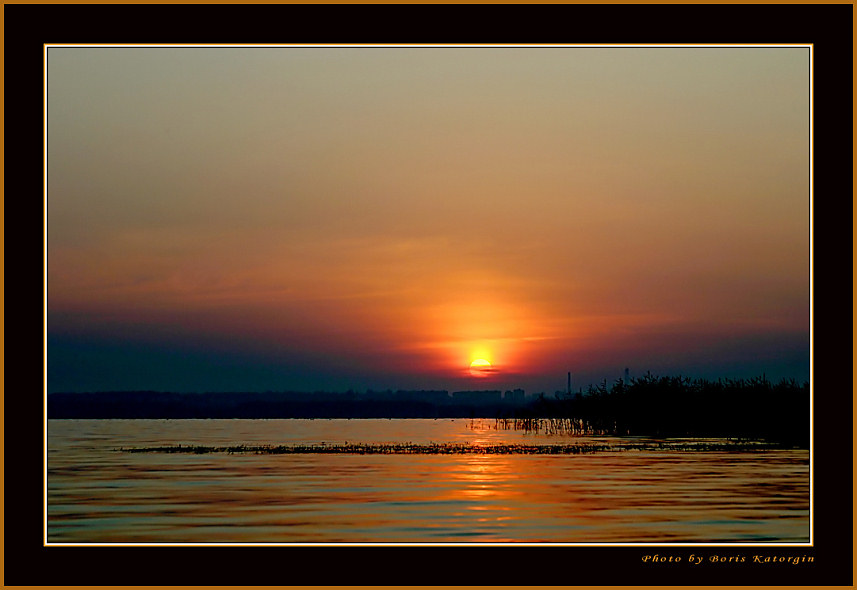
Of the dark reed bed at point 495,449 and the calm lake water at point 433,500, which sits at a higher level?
the calm lake water at point 433,500

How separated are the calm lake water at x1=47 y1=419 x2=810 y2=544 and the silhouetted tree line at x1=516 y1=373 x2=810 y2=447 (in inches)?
349

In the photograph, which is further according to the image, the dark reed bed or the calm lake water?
the dark reed bed

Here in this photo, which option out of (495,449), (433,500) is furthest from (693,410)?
(433,500)

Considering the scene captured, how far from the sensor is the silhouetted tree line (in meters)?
43.0

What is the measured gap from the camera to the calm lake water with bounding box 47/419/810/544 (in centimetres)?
1758

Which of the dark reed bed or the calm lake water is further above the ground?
the calm lake water

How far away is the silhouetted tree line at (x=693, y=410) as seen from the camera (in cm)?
4297

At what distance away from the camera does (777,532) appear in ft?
58.1

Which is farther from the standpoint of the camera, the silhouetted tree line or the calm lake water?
the silhouetted tree line

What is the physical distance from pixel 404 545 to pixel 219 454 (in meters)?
27.4

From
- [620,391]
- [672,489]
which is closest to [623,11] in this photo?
[672,489]

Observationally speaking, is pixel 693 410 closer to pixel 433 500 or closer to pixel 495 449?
pixel 495 449

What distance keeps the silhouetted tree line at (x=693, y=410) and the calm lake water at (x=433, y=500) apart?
29.1ft

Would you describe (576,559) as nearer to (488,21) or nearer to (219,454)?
(488,21)
